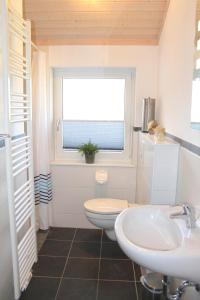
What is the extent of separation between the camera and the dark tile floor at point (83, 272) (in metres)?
2.02

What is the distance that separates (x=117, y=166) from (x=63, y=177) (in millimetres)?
659

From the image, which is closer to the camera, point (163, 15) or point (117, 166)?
point (163, 15)

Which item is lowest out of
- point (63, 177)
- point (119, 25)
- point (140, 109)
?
point (63, 177)

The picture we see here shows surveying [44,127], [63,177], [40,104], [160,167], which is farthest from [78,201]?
[160,167]

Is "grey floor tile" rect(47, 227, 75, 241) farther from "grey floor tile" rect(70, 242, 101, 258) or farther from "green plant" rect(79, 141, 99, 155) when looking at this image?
"green plant" rect(79, 141, 99, 155)

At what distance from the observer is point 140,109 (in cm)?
295

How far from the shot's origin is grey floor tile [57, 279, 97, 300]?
6.54ft

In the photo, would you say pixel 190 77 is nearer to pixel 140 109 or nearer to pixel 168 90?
pixel 168 90

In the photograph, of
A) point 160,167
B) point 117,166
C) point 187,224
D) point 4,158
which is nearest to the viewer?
point 187,224

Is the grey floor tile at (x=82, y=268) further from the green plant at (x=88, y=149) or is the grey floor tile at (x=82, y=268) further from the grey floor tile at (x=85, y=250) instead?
the green plant at (x=88, y=149)

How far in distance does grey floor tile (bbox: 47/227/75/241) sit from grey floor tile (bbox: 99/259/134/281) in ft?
1.93

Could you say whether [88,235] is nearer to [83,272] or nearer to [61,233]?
[61,233]

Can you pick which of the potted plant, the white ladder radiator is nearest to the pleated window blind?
the potted plant

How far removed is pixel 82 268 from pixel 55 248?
45 cm
